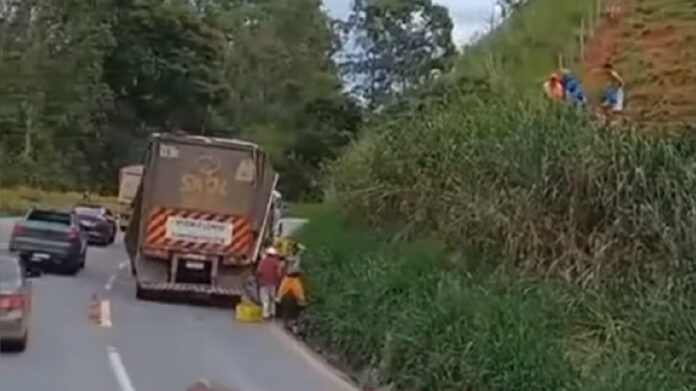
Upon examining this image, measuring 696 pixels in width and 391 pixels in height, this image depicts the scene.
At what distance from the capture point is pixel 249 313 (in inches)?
1225

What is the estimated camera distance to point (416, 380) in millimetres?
18859

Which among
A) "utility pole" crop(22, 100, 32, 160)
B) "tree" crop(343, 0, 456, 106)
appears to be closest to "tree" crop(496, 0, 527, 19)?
"utility pole" crop(22, 100, 32, 160)

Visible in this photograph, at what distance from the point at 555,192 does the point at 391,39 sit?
81386 millimetres

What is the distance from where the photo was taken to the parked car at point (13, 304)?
2191cm

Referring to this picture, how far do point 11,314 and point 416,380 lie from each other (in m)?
6.03

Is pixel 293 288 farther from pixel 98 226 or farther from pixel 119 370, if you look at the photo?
pixel 98 226

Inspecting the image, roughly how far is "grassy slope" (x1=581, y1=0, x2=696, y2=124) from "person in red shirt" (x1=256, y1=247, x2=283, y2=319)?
658cm

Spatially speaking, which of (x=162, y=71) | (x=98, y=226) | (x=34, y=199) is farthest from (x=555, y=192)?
(x=162, y=71)

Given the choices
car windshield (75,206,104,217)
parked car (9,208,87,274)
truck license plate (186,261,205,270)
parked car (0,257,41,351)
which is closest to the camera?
parked car (0,257,41,351)

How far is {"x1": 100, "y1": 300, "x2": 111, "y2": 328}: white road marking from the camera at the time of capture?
28200 millimetres

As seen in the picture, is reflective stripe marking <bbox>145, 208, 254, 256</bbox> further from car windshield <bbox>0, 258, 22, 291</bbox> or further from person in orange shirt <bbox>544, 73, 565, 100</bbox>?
car windshield <bbox>0, 258, 22, 291</bbox>

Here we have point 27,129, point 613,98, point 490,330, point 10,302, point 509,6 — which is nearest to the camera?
point 490,330

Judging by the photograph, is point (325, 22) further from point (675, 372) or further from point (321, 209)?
point (675, 372)

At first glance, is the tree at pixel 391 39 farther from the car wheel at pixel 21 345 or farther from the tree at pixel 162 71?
the car wheel at pixel 21 345
